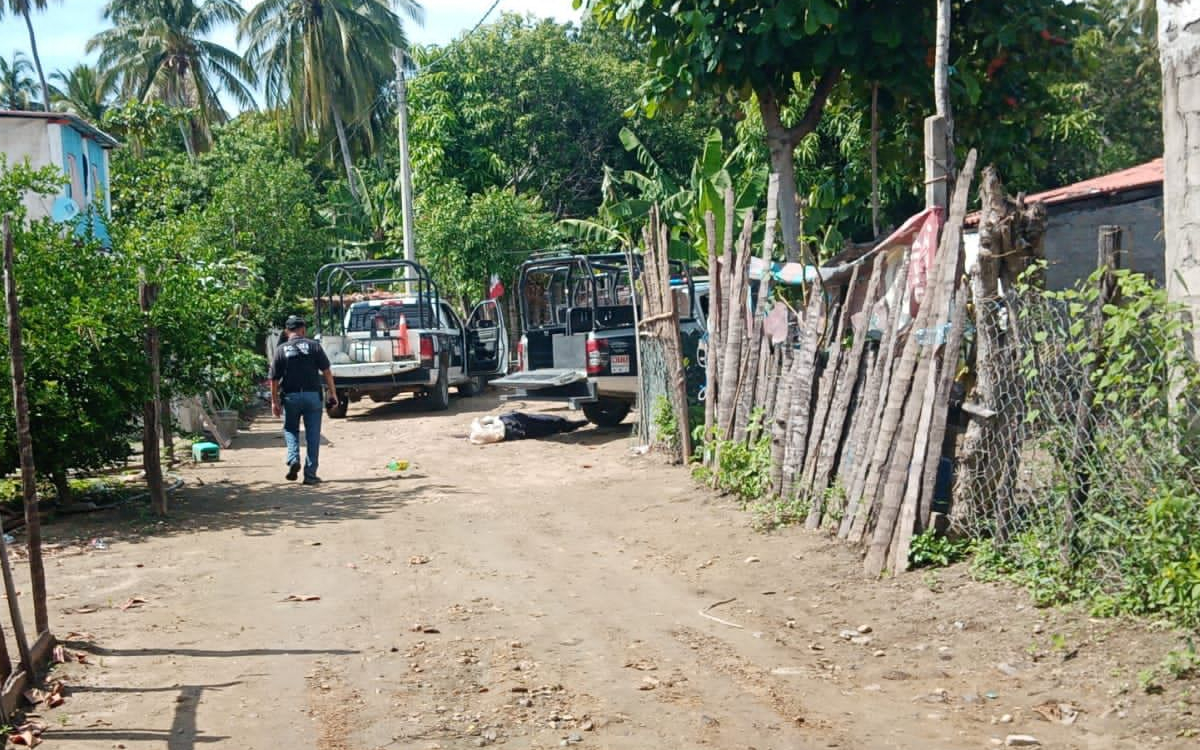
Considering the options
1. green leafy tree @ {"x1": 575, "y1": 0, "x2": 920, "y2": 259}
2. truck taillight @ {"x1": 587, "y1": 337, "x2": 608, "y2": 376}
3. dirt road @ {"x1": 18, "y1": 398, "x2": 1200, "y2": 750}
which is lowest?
dirt road @ {"x1": 18, "y1": 398, "x2": 1200, "y2": 750}

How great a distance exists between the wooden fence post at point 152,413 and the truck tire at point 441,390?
9217 millimetres

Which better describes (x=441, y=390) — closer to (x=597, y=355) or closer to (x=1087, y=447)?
(x=597, y=355)

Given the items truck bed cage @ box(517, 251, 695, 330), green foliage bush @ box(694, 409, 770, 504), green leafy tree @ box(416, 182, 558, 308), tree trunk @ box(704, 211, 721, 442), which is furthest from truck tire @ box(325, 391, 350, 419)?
green foliage bush @ box(694, 409, 770, 504)

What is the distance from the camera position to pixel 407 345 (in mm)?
18891

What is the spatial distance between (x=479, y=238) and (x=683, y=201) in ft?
17.9

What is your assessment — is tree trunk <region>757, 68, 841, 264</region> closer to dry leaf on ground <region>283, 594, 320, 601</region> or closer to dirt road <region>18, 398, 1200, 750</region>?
dirt road <region>18, 398, 1200, 750</region>

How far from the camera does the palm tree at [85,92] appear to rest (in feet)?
134

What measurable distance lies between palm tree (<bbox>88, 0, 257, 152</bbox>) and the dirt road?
33.1m

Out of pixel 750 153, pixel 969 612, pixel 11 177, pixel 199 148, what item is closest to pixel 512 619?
pixel 969 612

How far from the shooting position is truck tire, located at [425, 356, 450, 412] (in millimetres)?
19719

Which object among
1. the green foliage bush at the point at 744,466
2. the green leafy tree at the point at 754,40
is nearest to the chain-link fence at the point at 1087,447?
the green foliage bush at the point at 744,466

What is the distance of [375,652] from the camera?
608 centimetres

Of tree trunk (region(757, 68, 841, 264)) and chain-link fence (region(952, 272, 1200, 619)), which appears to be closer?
chain-link fence (region(952, 272, 1200, 619))

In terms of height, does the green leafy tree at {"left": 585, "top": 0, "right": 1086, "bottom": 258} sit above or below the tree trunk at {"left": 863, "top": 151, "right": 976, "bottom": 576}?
above
